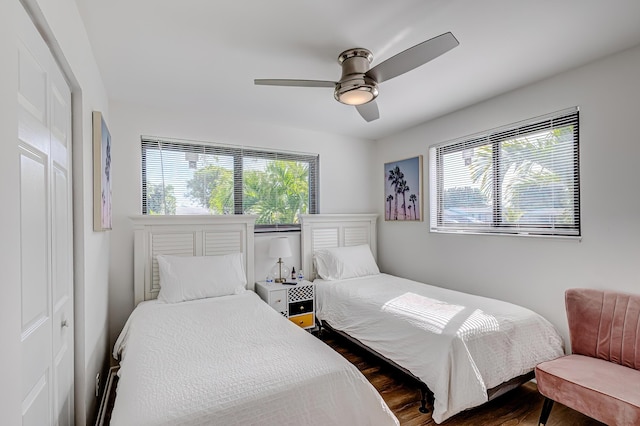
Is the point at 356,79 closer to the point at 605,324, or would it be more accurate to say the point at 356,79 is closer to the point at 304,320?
the point at 605,324

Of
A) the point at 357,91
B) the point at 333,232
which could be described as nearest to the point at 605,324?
the point at 357,91

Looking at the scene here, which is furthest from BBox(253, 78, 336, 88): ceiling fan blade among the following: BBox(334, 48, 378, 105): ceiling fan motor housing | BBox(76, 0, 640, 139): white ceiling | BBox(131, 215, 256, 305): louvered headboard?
BBox(131, 215, 256, 305): louvered headboard

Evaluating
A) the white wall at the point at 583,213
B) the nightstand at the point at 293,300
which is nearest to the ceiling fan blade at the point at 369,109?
the white wall at the point at 583,213

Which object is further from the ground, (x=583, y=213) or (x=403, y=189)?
(x=403, y=189)

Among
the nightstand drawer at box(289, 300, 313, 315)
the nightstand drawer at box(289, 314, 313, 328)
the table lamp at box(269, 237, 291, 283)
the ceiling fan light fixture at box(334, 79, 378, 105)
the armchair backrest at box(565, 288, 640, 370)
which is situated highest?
the ceiling fan light fixture at box(334, 79, 378, 105)

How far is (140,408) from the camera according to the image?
122 cm

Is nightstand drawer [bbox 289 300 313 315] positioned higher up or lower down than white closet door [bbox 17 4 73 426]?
lower down

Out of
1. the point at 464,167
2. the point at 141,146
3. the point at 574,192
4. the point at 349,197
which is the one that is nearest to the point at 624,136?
the point at 574,192

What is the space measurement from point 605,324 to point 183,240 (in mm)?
3596

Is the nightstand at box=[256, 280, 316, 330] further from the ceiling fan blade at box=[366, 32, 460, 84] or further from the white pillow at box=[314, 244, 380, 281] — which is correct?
the ceiling fan blade at box=[366, 32, 460, 84]

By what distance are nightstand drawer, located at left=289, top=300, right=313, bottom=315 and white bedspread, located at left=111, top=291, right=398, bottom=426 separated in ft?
4.03

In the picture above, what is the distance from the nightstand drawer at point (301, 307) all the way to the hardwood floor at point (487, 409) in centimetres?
95

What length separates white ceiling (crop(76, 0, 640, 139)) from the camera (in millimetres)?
1665

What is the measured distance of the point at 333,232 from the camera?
4043mm
